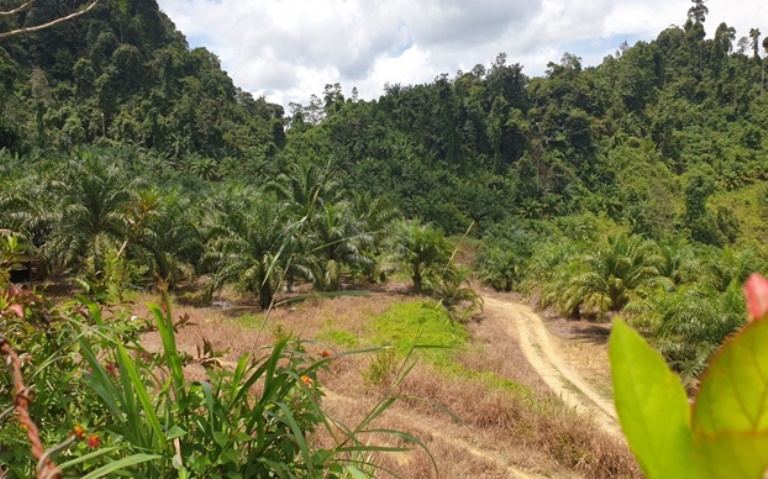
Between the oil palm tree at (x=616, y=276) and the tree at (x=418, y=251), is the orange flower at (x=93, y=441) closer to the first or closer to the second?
the oil palm tree at (x=616, y=276)

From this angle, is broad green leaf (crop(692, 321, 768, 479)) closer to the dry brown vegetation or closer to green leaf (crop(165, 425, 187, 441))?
green leaf (crop(165, 425, 187, 441))

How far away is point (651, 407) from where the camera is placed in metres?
0.29

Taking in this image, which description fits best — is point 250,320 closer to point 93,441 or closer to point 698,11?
point 93,441

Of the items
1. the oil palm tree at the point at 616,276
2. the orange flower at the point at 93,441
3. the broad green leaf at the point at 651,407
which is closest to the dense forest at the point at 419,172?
the oil palm tree at the point at 616,276

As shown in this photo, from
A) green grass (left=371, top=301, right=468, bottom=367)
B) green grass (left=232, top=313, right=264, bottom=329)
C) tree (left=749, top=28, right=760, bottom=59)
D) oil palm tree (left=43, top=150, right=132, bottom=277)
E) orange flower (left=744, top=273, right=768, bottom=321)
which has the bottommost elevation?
green grass (left=371, top=301, right=468, bottom=367)

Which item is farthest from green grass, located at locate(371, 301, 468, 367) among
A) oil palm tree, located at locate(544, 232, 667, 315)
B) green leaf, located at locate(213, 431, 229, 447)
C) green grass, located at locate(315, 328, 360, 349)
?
green leaf, located at locate(213, 431, 229, 447)

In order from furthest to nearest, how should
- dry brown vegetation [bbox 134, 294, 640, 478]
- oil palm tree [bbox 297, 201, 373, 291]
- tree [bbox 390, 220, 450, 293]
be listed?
tree [bbox 390, 220, 450, 293], oil palm tree [bbox 297, 201, 373, 291], dry brown vegetation [bbox 134, 294, 640, 478]

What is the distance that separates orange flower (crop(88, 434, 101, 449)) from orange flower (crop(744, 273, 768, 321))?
5.05ft

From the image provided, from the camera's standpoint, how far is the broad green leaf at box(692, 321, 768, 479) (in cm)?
24

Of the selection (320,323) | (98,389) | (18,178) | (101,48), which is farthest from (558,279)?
(101,48)

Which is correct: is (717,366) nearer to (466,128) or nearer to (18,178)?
(18,178)

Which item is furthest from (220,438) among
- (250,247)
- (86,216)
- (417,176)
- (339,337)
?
(417,176)

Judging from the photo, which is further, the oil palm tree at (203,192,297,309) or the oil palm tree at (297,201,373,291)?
the oil palm tree at (297,201,373,291)

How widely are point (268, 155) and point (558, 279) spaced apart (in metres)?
36.9
